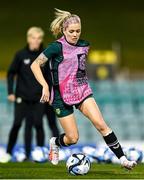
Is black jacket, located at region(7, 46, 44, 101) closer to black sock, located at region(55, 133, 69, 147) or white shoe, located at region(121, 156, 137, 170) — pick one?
black sock, located at region(55, 133, 69, 147)

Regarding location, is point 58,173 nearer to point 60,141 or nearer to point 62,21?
point 60,141

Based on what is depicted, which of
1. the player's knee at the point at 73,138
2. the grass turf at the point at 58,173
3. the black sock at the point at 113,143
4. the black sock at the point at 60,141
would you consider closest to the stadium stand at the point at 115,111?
the grass turf at the point at 58,173

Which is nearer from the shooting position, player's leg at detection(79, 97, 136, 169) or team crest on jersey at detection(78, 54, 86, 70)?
player's leg at detection(79, 97, 136, 169)

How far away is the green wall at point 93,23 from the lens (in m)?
37.5

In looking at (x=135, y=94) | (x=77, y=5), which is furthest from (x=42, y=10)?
(x=135, y=94)

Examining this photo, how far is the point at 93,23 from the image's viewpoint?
131 ft

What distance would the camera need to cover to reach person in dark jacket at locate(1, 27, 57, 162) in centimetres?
1185

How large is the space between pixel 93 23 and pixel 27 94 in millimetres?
28406

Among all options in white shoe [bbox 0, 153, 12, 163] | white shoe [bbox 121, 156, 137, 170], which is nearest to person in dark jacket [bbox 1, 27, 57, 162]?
white shoe [bbox 0, 153, 12, 163]

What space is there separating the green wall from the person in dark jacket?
24.4m

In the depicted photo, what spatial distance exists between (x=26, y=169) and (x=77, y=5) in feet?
93.8

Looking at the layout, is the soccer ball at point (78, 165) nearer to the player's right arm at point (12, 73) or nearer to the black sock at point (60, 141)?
the black sock at point (60, 141)

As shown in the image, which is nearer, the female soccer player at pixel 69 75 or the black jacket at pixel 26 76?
the female soccer player at pixel 69 75

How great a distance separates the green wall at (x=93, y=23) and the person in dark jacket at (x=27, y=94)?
24.4 m
